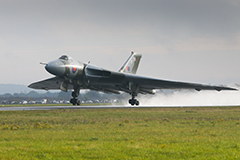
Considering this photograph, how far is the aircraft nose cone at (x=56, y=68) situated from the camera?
2908 cm

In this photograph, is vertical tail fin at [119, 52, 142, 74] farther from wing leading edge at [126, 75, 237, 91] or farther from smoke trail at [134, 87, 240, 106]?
smoke trail at [134, 87, 240, 106]

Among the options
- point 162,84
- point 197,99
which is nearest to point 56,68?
point 162,84

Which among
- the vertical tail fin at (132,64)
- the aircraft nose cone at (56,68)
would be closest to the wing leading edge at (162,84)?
the vertical tail fin at (132,64)

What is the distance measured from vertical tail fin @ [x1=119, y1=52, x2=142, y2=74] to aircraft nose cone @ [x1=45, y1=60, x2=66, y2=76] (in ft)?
39.4

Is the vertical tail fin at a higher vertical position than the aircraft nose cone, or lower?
higher

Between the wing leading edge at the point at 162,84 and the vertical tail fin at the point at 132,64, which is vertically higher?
the vertical tail fin at the point at 132,64

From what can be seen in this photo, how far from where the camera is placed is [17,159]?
25.3 feet

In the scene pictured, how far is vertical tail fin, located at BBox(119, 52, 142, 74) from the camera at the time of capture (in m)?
40.6

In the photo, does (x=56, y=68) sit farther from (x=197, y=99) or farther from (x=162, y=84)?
(x=197, y=99)

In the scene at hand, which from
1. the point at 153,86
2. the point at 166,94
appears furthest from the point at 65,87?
the point at 166,94

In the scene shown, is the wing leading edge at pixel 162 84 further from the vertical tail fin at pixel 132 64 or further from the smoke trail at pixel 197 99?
the smoke trail at pixel 197 99

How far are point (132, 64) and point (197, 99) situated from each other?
40.2 feet

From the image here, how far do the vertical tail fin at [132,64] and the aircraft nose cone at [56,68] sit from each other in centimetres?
1202

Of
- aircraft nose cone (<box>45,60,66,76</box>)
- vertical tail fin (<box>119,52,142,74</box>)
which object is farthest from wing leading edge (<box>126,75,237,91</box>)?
aircraft nose cone (<box>45,60,66,76</box>)
